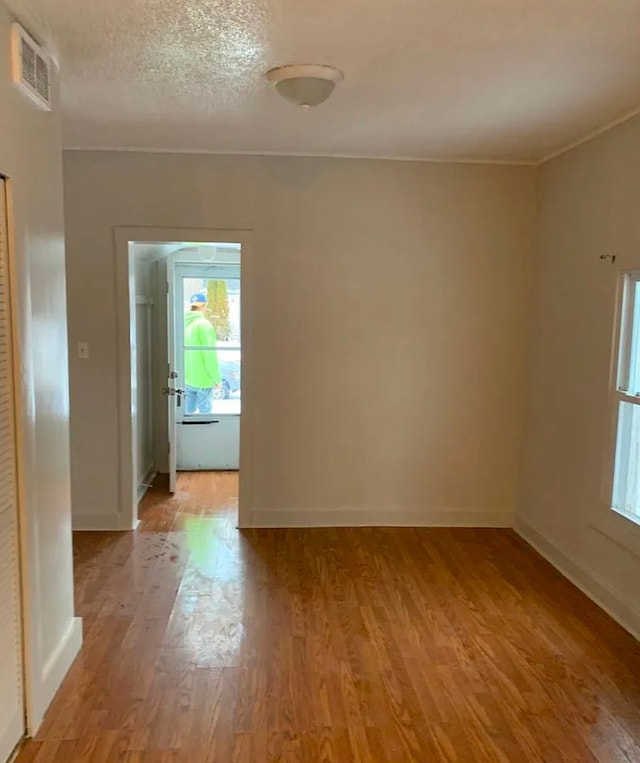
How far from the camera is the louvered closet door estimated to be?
2.04 metres

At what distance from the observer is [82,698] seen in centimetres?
248

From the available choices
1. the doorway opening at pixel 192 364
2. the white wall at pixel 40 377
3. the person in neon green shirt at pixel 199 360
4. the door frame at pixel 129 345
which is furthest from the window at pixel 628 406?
the person in neon green shirt at pixel 199 360

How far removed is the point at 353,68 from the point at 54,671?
2673 mm

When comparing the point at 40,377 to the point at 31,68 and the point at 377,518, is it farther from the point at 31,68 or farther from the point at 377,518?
the point at 377,518

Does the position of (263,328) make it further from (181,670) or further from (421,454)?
(181,670)

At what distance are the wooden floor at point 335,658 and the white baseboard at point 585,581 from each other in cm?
6

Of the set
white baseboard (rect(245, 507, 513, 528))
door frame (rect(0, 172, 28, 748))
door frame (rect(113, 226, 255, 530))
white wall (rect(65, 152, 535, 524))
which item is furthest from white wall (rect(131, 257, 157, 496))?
door frame (rect(0, 172, 28, 748))

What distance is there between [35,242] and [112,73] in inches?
34.9

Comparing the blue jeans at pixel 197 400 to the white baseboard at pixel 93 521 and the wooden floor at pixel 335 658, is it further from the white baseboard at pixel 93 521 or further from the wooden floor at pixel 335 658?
the wooden floor at pixel 335 658

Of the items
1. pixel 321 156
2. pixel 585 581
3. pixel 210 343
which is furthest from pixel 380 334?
pixel 210 343

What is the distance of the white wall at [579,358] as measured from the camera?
10.6 feet

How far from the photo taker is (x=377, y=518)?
4.50 metres

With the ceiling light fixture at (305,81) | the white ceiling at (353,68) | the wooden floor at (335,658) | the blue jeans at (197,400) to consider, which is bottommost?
the wooden floor at (335,658)

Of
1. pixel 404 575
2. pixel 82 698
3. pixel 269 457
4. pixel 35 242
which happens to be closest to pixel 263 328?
pixel 269 457
